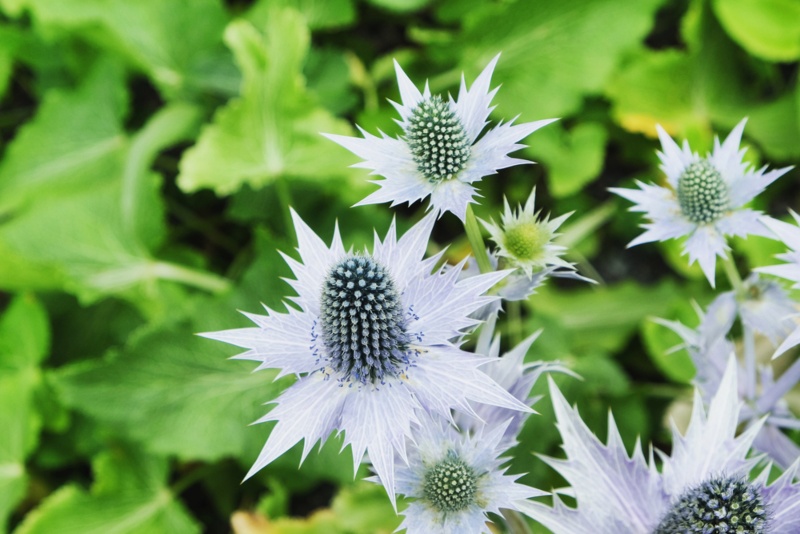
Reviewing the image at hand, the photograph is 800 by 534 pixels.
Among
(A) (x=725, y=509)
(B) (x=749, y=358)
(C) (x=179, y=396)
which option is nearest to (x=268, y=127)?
(C) (x=179, y=396)

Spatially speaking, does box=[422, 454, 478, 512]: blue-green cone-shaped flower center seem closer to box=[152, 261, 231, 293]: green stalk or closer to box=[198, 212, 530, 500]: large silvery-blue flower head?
box=[198, 212, 530, 500]: large silvery-blue flower head

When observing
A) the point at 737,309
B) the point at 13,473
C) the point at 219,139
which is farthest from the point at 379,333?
the point at 13,473

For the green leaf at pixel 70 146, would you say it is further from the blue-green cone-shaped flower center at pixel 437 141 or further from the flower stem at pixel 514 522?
the flower stem at pixel 514 522

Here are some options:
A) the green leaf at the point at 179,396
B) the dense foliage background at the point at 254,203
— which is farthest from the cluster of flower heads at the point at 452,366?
the green leaf at the point at 179,396

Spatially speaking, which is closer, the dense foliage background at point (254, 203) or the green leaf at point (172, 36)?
the dense foliage background at point (254, 203)

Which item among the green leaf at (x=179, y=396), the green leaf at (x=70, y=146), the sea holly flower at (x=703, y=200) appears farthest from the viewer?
the green leaf at (x=70, y=146)

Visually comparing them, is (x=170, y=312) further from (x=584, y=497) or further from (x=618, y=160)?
(x=618, y=160)
